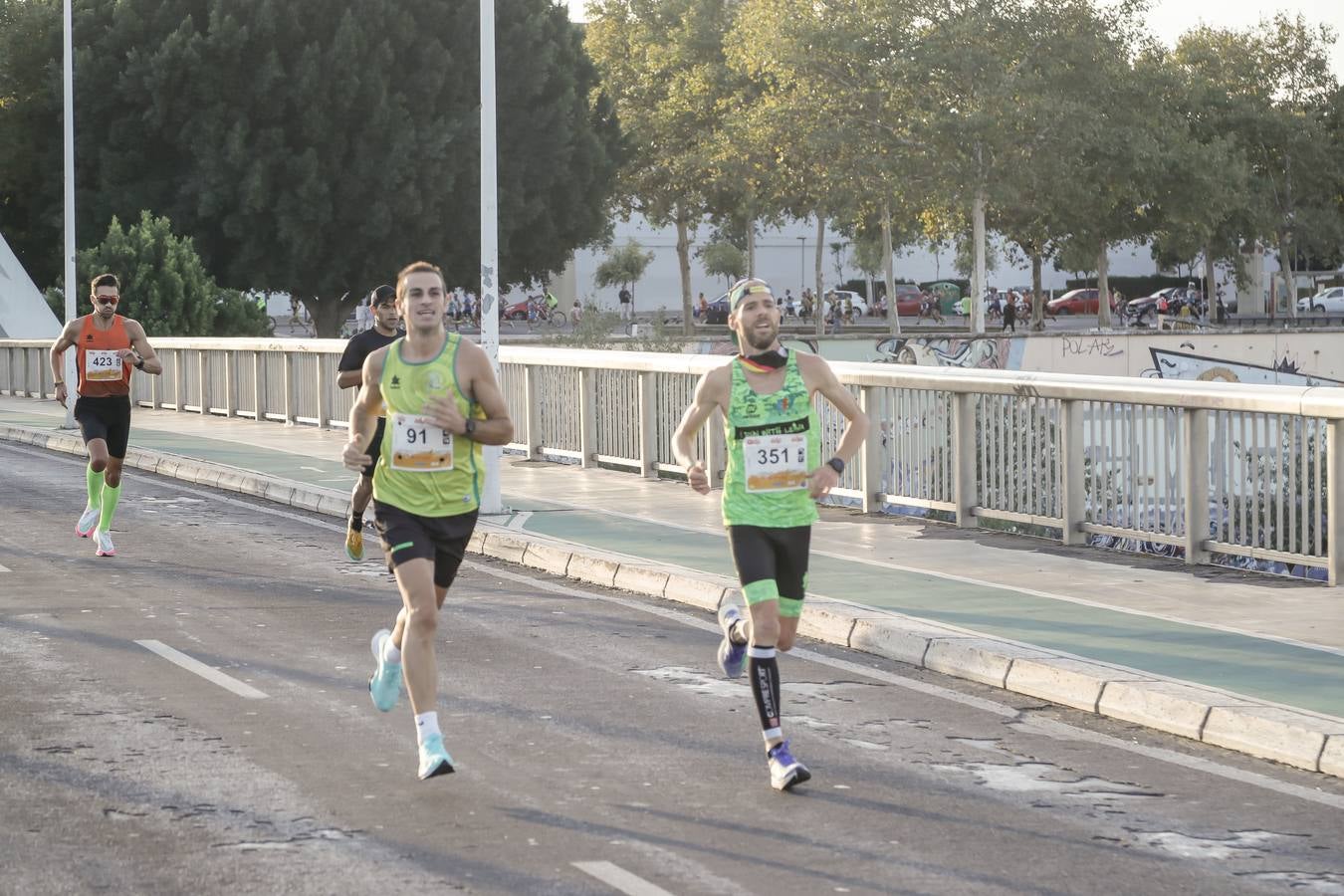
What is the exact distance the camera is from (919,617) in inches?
429

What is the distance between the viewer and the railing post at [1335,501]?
1163 centimetres

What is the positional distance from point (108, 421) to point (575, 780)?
8143 mm

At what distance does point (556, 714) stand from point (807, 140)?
5036 cm

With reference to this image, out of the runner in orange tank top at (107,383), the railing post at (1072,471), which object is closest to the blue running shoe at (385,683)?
the railing post at (1072,471)

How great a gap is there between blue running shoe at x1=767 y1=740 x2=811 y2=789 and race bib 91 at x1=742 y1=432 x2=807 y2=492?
93 cm

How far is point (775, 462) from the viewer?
25.1 feet

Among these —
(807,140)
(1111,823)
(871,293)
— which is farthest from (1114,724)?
(871,293)

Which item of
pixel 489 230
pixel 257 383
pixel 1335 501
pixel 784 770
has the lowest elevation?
pixel 784 770

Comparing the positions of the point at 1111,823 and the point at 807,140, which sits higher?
the point at 807,140

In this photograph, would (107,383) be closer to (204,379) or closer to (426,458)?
(426,458)

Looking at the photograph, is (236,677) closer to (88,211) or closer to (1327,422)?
(1327,422)

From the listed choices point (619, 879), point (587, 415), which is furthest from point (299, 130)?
point (619, 879)

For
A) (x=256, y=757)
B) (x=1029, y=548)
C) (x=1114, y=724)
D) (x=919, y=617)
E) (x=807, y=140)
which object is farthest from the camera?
(x=807, y=140)

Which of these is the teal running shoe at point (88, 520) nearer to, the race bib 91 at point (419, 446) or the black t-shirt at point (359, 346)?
the black t-shirt at point (359, 346)
